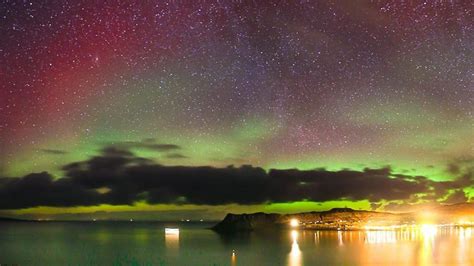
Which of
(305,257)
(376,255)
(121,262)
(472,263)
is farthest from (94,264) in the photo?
(472,263)

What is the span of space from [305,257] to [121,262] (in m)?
31.4

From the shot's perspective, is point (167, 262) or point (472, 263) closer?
point (472, 263)

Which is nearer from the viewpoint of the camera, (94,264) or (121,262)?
(94,264)

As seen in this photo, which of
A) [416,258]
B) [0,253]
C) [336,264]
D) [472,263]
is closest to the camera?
[472,263]

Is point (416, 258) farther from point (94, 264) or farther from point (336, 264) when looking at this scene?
point (94, 264)

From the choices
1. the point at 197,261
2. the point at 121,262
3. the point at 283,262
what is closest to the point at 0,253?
the point at 121,262

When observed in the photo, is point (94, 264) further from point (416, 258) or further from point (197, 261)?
point (416, 258)

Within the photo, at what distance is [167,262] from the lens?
89938 mm

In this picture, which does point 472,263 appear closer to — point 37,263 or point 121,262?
point 121,262

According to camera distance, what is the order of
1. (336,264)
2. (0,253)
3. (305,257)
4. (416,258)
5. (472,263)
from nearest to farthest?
(472,263) < (336,264) < (416,258) < (305,257) < (0,253)

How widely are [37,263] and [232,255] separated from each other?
114 ft

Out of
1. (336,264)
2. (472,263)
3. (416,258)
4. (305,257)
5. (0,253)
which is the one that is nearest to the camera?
(472,263)

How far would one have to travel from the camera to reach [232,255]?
102 meters

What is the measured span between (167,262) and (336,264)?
28.1 metres
